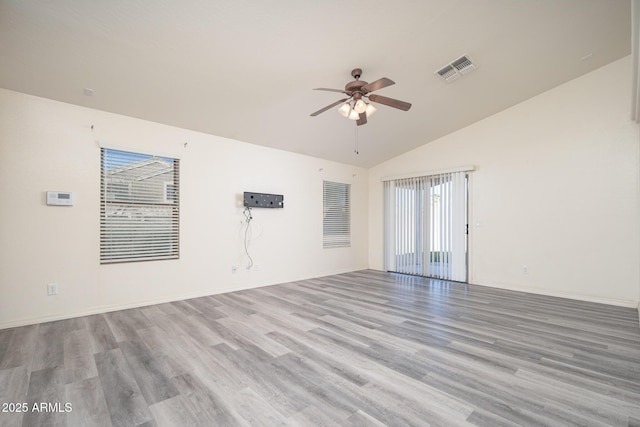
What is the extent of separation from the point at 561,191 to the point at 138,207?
22.1ft

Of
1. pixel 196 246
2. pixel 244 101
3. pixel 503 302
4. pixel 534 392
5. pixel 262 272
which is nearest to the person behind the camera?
pixel 534 392

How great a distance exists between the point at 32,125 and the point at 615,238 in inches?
320

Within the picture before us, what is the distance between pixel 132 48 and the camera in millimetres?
2801

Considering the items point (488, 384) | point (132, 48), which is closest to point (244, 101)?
point (132, 48)

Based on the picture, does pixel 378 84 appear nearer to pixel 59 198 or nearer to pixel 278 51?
pixel 278 51

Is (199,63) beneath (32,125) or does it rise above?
above

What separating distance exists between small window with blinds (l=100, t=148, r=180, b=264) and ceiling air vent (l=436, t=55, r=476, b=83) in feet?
13.8

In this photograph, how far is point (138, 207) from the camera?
4.03m

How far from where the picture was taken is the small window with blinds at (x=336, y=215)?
21.7 feet

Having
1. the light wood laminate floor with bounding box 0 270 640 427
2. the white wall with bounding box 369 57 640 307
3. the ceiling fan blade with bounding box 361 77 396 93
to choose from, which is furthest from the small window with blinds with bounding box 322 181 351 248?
the ceiling fan blade with bounding box 361 77 396 93

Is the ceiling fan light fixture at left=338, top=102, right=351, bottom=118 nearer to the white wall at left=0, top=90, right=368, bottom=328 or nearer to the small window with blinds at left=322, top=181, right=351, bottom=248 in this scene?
the white wall at left=0, top=90, right=368, bottom=328

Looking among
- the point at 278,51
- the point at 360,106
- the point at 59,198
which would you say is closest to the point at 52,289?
the point at 59,198

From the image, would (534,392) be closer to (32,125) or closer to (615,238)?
(615,238)

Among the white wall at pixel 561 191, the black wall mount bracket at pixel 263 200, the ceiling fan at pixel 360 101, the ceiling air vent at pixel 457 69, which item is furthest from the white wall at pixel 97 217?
the white wall at pixel 561 191
